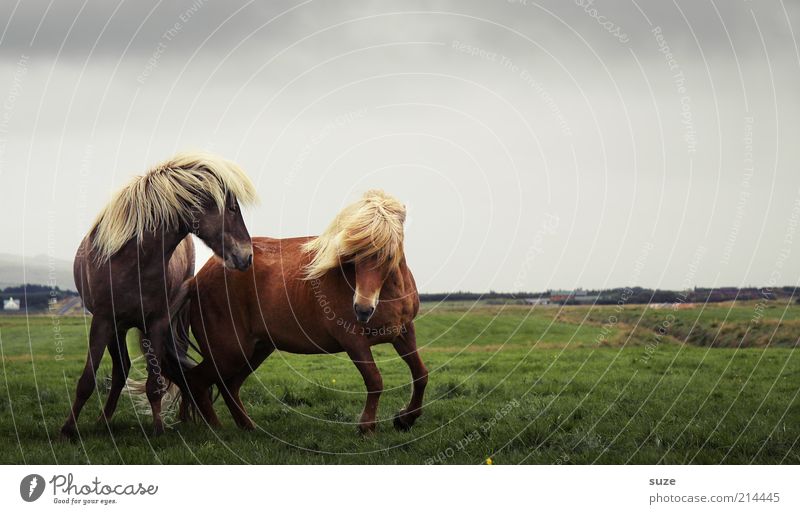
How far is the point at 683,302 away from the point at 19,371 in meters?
14.7

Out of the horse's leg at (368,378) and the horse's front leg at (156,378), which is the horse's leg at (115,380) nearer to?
the horse's front leg at (156,378)

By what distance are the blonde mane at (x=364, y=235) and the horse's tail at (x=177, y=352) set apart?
1.87 metres

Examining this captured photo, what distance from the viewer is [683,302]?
62.1 ft

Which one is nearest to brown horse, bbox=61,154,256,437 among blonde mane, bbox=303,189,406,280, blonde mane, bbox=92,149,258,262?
blonde mane, bbox=92,149,258,262

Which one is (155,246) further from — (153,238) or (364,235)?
(364,235)

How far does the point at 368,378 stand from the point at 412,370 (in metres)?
0.75

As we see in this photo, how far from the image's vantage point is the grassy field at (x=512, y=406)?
9273 mm

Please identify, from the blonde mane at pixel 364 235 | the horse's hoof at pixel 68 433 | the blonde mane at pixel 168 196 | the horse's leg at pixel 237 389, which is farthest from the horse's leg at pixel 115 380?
the blonde mane at pixel 364 235

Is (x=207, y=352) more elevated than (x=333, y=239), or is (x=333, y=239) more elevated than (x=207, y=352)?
(x=333, y=239)

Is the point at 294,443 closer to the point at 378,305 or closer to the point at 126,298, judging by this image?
the point at 378,305
